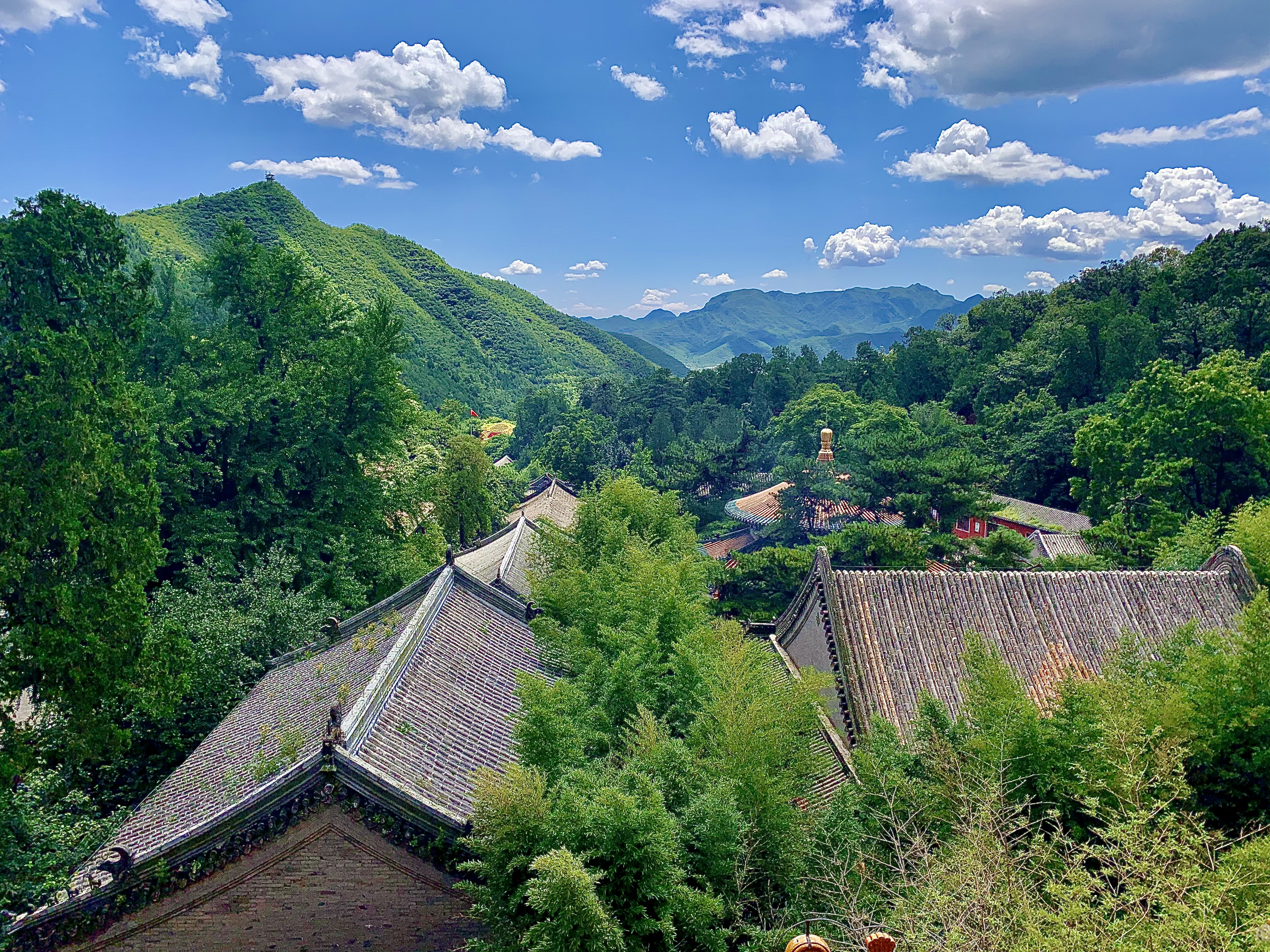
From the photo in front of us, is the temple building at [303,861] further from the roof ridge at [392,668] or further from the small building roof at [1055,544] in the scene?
the small building roof at [1055,544]

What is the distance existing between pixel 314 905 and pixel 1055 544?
2717cm

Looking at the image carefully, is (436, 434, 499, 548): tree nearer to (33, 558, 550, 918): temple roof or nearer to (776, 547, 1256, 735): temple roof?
(33, 558, 550, 918): temple roof

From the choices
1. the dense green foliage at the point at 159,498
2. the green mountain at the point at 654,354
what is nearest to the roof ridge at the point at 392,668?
the dense green foliage at the point at 159,498

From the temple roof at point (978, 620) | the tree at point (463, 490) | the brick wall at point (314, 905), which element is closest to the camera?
the brick wall at point (314, 905)

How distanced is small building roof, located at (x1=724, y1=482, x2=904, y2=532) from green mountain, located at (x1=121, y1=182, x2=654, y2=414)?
147 feet

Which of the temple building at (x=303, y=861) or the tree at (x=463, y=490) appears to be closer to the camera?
the temple building at (x=303, y=861)

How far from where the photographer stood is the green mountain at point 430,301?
82.8 m

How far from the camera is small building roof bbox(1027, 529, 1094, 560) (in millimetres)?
27312

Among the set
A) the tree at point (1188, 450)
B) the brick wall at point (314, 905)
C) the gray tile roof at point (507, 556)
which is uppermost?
the tree at point (1188, 450)

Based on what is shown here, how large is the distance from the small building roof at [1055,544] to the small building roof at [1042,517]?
42.8 inches

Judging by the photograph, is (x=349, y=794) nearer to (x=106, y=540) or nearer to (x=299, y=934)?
(x=299, y=934)

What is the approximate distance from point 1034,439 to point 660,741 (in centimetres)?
3514

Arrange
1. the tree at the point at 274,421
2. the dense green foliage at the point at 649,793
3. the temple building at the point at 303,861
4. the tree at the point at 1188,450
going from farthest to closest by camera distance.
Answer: the tree at the point at 1188,450, the tree at the point at 274,421, the temple building at the point at 303,861, the dense green foliage at the point at 649,793

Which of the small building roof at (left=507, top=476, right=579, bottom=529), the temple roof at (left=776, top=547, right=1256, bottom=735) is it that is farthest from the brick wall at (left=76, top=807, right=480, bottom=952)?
the small building roof at (left=507, top=476, right=579, bottom=529)
